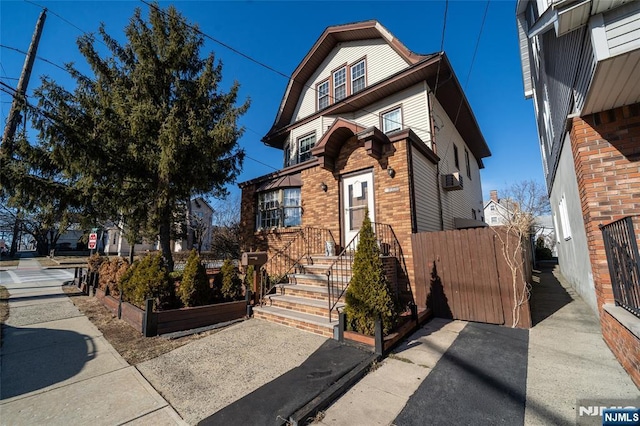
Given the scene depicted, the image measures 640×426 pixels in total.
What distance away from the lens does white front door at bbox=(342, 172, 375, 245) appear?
7.88 metres

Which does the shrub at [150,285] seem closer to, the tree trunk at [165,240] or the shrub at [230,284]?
the shrub at [230,284]

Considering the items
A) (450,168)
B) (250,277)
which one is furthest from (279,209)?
(450,168)

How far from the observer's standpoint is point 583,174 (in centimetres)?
426

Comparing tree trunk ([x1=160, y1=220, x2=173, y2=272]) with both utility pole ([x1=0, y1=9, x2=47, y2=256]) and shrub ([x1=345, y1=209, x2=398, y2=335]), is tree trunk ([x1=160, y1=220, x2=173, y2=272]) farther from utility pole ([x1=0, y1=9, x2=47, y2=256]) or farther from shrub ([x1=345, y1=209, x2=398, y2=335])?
shrub ([x1=345, y1=209, x2=398, y2=335])

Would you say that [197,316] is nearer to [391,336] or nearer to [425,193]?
[391,336]

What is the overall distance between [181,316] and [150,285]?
106 centimetres

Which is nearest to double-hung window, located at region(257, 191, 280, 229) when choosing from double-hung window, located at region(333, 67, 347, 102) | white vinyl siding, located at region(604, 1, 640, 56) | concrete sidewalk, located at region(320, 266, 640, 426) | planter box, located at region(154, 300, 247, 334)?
planter box, located at region(154, 300, 247, 334)

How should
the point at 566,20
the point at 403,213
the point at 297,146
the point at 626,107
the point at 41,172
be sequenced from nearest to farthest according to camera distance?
the point at 566,20, the point at 626,107, the point at 403,213, the point at 41,172, the point at 297,146

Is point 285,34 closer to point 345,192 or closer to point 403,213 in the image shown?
point 345,192

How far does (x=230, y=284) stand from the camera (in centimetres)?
668

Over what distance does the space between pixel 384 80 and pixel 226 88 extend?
6870 millimetres

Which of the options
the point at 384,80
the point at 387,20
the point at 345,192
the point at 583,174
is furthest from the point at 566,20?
the point at 387,20

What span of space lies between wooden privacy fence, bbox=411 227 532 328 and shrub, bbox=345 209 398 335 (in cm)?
214

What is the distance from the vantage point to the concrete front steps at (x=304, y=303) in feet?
16.9
